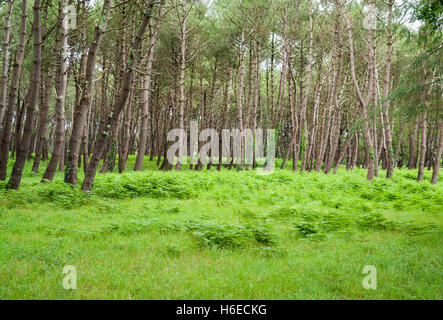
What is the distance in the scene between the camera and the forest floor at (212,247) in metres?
3.80

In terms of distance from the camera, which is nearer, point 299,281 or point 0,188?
point 299,281

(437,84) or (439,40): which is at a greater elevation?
(439,40)

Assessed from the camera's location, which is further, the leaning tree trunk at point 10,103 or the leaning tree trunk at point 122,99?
the leaning tree trunk at point 10,103

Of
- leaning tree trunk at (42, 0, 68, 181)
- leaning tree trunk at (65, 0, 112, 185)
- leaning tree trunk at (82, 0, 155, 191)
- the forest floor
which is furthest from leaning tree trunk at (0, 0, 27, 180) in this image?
leaning tree trunk at (82, 0, 155, 191)

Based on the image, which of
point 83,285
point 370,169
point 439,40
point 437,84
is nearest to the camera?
point 83,285

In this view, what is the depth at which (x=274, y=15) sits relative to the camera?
21422 mm

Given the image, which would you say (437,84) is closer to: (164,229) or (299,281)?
(299,281)

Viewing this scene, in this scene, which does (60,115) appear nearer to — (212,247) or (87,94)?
(87,94)

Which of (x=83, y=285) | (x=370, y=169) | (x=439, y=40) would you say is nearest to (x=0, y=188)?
(x=83, y=285)

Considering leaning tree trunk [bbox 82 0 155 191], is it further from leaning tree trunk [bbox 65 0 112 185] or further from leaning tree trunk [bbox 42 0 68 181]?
leaning tree trunk [bbox 42 0 68 181]

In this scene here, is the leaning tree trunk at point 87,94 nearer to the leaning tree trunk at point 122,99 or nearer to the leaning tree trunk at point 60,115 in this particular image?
the leaning tree trunk at point 60,115

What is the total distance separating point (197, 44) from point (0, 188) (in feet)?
52.7

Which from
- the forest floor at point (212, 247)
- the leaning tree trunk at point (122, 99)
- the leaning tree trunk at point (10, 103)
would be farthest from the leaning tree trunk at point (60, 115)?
the leaning tree trunk at point (122, 99)

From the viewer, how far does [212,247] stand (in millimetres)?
5359
